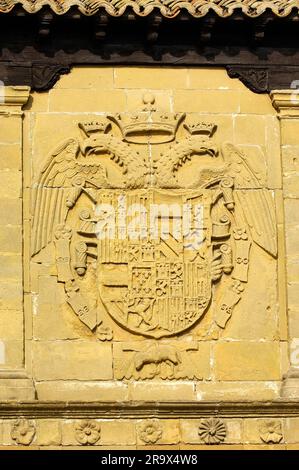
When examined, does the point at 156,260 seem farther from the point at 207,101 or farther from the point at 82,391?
the point at 207,101

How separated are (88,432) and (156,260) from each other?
1.71 meters

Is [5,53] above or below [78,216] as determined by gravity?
above

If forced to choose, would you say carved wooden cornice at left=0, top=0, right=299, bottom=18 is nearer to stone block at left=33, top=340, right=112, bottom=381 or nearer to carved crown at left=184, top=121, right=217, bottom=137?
carved crown at left=184, top=121, right=217, bottom=137

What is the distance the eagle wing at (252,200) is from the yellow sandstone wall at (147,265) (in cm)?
1

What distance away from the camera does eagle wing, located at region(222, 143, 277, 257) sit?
2189 cm

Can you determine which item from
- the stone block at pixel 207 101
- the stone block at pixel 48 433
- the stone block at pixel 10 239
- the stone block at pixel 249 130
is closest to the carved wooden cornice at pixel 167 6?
the stone block at pixel 207 101

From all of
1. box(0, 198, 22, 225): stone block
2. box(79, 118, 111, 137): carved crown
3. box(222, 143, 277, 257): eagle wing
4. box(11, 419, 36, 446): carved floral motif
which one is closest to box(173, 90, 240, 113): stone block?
box(222, 143, 277, 257): eagle wing

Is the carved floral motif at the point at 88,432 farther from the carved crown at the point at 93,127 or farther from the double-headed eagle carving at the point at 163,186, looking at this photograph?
the carved crown at the point at 93,127

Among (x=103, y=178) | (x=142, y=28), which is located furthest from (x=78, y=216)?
(x=142, y=28)

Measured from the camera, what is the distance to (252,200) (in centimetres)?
2197

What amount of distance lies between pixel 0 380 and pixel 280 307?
260cm

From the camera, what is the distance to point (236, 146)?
2208cm
